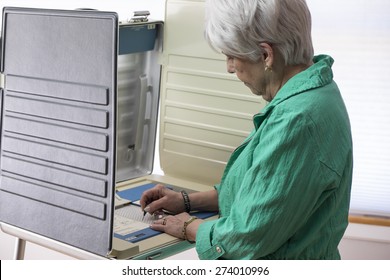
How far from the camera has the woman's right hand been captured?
6.67ft

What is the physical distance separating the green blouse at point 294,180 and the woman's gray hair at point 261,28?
6 cm

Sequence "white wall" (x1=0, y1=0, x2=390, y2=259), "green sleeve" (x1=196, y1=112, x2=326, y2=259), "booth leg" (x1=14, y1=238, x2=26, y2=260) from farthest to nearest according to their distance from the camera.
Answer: "white wall" (x1=0, y1=0, x2=390, y2=259) < "booth leg" (x1=14, y1=238, x2=26, y2=260) < "green sleeve" (x1=196, y1=112, x2=326, y2=259)

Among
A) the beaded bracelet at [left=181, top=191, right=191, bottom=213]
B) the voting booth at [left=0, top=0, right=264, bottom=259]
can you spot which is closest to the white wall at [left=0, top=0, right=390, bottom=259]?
the voting booth at [left=0, top=0, right=264, bottom=259]

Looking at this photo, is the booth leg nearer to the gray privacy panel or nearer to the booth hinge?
the gray privacy panel

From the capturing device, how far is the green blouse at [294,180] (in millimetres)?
1567

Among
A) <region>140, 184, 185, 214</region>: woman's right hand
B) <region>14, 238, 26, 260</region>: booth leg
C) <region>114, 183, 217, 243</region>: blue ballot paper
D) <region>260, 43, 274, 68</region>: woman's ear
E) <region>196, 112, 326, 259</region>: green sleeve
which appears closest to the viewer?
<region>196, 112, 326, 259</region>: green sleeve

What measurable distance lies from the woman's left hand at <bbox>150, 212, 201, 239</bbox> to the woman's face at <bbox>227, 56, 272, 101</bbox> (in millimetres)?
401

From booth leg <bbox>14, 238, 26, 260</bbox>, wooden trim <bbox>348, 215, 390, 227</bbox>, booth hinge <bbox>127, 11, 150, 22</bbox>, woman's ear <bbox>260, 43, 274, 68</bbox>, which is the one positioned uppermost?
booth hinge <bbox>127, 11, 150, 22</bbox>

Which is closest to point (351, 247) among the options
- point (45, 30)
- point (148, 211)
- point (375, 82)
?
point (375, 82)

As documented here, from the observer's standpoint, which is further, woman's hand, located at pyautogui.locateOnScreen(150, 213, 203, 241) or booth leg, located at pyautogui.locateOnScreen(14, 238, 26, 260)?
booth leg, located at pyautogui.locateOnScreen(14, 238, 26, 260)

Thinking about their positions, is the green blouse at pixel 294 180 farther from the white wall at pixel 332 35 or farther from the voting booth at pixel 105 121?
the white wall at pixel 332 35

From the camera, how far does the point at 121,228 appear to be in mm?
1939
